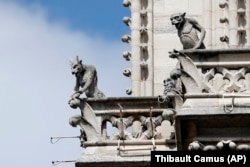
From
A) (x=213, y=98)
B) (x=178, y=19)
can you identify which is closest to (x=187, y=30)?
(x=178, y=19)

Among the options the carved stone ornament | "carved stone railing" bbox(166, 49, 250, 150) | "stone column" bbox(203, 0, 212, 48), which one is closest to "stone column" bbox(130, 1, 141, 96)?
"stone column" bbox(203, 0, 212, 48)

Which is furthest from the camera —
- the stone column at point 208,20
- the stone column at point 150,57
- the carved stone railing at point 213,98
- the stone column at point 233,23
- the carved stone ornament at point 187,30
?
the stone column at point 150,57

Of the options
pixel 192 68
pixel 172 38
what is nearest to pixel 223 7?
pixel 172 38

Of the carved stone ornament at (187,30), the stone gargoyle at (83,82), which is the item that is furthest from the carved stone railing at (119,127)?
the carved stone ornament at (187,30)

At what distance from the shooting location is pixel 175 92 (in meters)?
57.8

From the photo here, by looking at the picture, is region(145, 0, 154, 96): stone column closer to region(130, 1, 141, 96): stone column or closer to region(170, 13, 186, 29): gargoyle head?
region(130, 1, 141, 96): stone column

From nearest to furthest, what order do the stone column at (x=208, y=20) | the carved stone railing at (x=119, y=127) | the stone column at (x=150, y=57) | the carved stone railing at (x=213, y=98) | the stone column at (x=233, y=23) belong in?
the carved stone railing at (x=213, y=98)
the carved stone railing at (x=119, y=127)
the stone column at (x=233, y=23)
the stone column at (x=208, y=20)
the stone column at (x=150, y=57)

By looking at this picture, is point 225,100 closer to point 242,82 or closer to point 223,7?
point 242,82

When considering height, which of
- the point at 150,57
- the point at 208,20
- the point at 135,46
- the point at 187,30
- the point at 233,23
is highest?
the point at 208,20

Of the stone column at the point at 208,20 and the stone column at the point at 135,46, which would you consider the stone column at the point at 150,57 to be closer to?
the stone column at the point at 135,46

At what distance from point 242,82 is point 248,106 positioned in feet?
7.54

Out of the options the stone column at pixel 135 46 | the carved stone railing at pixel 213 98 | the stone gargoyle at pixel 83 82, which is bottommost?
the carved stone railing at pixel 213 98

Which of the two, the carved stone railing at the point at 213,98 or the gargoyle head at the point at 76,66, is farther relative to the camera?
the gargoyle head at the point at 76,66

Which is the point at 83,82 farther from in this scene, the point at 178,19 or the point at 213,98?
the point at 213,98
